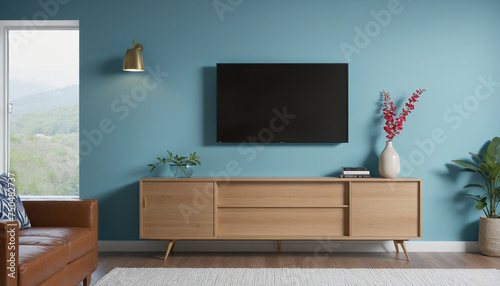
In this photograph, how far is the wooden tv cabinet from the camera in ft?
12.1

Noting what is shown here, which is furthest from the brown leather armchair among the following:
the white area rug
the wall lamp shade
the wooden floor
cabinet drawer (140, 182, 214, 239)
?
the wall lamp shade

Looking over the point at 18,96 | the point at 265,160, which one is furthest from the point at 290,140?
the point at 18,96

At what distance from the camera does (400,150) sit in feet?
13.2

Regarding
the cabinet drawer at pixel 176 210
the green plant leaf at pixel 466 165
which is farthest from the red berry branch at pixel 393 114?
the cabinet drawer at pixel 176 210

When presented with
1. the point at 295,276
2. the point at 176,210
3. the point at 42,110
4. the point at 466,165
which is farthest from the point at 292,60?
the point at 42,110

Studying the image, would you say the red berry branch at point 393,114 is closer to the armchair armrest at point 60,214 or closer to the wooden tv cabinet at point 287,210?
the wooden tv cabinet at point 287,210

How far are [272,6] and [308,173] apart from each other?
155 cm

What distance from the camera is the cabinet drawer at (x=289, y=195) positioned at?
374 cm

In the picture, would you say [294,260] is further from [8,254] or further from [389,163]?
[8,254]

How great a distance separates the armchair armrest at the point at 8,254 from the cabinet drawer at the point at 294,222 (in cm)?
190

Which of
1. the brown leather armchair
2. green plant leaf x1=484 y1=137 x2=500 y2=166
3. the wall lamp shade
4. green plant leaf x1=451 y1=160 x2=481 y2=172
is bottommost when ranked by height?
the brown leather armchair

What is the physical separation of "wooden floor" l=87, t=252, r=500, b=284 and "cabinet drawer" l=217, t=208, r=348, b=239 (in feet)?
0.72

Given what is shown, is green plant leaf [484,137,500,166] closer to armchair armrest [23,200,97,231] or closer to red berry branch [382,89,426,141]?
red berry branch [382,89,426,141]

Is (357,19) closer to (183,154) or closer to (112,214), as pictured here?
(183,154)
